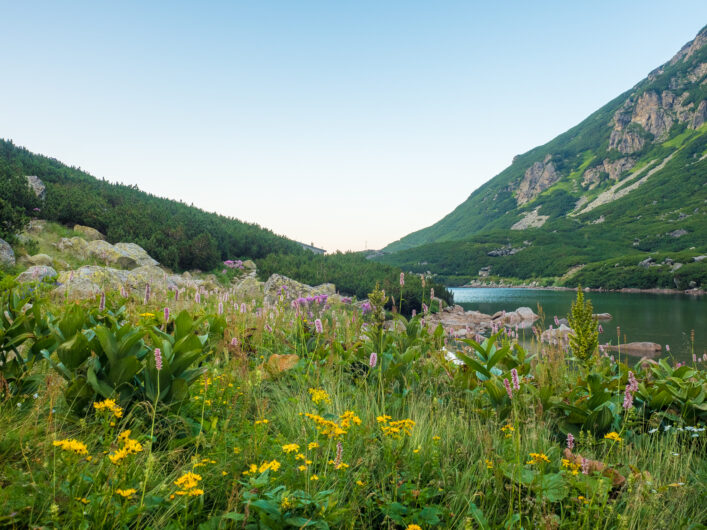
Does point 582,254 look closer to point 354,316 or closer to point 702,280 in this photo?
point 702,280

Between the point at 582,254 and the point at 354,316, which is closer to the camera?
the point at 354,316

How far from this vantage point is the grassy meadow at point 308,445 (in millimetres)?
1688

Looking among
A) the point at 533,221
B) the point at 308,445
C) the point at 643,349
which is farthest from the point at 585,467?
the point at 533,221

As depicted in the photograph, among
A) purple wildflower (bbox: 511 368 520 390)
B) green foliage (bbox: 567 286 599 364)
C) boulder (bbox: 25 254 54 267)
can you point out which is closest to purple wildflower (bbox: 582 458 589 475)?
purple wildflower (bbox: 511 368 520 390)

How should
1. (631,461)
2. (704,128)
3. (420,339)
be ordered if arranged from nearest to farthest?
(631,461)
(420,339)
(704,128)

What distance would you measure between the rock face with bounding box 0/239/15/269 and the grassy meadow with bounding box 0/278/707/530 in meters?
9.11

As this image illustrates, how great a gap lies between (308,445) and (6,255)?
1247cm

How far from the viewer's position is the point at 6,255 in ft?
33.9

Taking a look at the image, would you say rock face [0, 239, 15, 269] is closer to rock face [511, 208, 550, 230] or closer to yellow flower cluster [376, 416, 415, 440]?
yellow flower cluster [376, 416, 415, 440]

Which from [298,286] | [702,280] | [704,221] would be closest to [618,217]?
[704,221]

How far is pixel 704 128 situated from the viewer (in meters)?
157

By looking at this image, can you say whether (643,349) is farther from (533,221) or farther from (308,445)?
(533,221)

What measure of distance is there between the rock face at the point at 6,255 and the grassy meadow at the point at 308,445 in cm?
911

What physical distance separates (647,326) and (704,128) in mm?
198029
